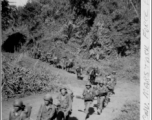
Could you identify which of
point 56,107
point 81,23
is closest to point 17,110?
point 56,107

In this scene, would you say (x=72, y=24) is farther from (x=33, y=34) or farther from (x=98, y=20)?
(x=33, y=34)

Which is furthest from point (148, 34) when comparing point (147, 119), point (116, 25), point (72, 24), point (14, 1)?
point (72, 24)

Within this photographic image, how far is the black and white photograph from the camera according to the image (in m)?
5.96

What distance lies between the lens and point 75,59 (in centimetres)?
2228

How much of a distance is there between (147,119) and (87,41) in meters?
21.1

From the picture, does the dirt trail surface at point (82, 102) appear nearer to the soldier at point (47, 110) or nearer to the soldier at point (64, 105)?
the soldier at point (64, 105)

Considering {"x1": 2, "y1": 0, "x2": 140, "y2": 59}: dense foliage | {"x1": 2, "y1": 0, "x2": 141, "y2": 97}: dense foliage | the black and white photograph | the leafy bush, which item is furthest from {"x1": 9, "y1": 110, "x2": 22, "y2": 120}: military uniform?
{"x1": 2, "y1": 0, "x2": 140, "y2": 59}: dense foliage

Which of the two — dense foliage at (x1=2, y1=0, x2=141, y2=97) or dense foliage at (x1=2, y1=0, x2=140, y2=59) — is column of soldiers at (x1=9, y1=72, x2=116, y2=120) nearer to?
dense foliage at (x1=2, y1=0, x2=141, y2=97)

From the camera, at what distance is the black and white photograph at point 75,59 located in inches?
235

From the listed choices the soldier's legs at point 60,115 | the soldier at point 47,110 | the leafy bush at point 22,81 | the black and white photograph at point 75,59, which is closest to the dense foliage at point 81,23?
the black and white photograph at point 75,59

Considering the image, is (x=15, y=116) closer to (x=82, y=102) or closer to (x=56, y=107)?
(x=56, y=107)

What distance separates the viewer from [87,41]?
25.4 meters

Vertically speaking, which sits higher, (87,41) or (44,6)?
(44,6)

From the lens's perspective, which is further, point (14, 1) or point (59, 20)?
point (59, 20)
